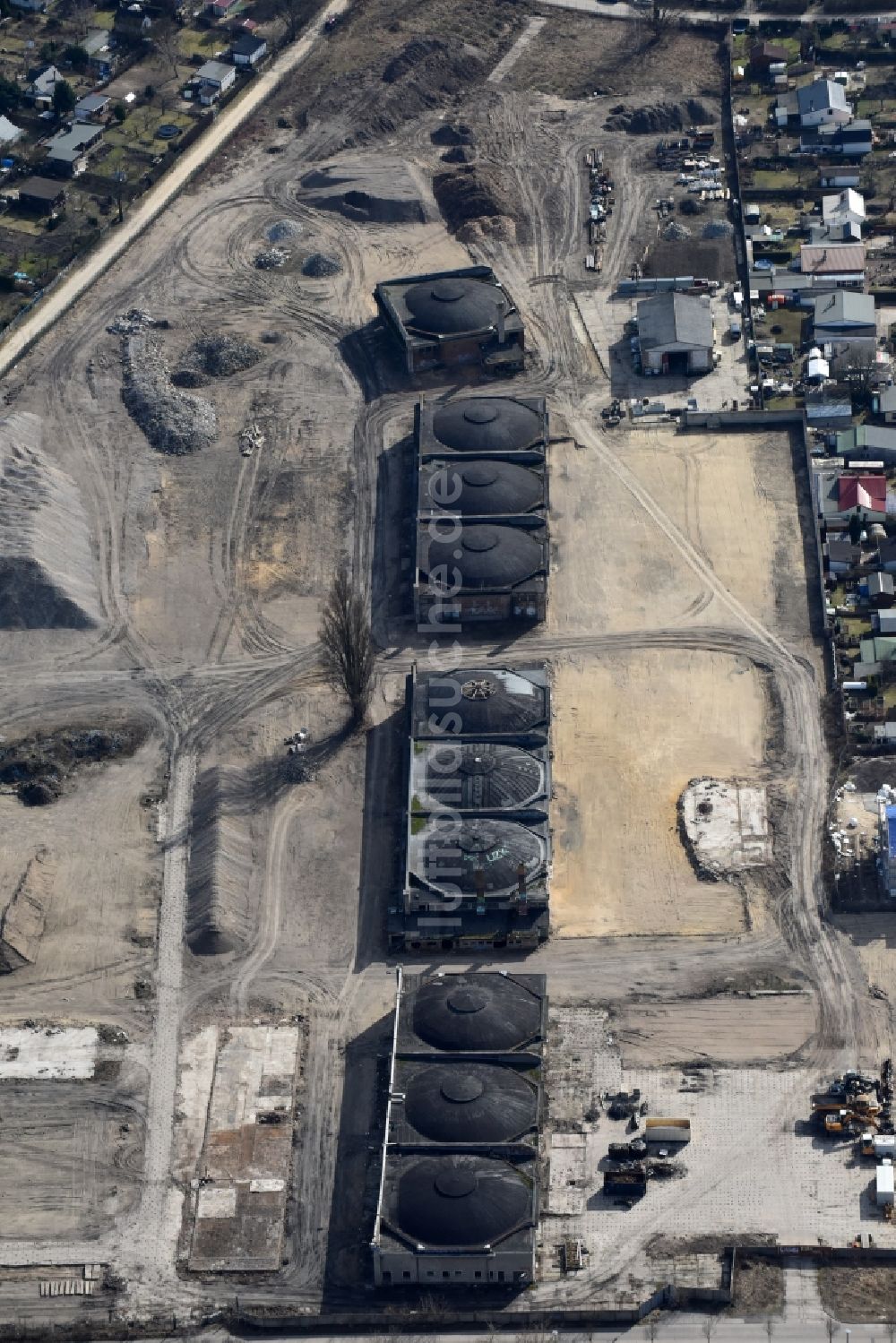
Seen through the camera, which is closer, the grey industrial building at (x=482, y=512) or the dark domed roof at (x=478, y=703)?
the dark domed roof at (x=478, y=703)

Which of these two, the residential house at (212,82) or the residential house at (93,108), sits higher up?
the residential house at (212,82)

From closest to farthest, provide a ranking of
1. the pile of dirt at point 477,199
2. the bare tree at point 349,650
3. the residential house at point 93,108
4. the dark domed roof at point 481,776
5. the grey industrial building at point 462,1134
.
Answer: the grey industrial building at point 462,1134 < the dark domed roof at point 481,776 < the bare tree at point 349,650 < the pile of dirt at point 477,199 < the residential house at point 93,108

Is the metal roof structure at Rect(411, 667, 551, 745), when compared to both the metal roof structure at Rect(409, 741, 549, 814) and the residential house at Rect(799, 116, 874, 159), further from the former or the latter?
the residential house at Rect(799, 116, 874, 159)

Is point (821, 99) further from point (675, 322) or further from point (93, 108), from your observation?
point (93, 108)

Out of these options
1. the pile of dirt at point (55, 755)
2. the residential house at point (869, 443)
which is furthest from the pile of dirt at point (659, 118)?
the pile of dirt at point (55, 755)

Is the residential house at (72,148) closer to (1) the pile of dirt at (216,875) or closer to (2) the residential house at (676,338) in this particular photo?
(2) the residential house at (676,338)

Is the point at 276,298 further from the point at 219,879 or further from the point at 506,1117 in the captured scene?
the point at 506,1117

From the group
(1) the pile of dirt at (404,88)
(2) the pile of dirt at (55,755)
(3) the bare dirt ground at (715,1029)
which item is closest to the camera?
(3) the bare dirt ground at (715,1029)
